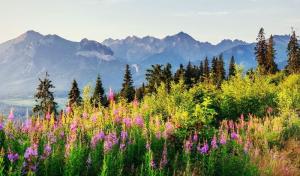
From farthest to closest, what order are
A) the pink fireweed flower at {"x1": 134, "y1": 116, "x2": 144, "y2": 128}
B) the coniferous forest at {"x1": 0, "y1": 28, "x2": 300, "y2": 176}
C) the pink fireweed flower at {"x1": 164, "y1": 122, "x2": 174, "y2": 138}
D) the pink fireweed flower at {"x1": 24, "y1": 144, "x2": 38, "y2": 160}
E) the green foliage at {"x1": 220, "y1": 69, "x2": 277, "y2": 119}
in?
1. the green foliage at {"x1": 220, "y1": 69, "x2": 277, "y2": 119}
2. the pink fireweed flower at {"x1": 134, "y1": 116, "x2": 144, "y2": 128}
3. the pink fireweed flower at {"x1": 164, "y1": 122, "x2": 174, "y2": 138}
4. the coniferous forest at {"x1": 0, "y1": 28, "x2": 300, "y2": 176}
5. the pink fireweed flower at {"x1": 24, "y1": 144, "x2": 38, "y2": 160}

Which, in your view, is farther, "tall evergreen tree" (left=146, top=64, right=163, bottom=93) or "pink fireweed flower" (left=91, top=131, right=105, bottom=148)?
"tall evergreen tree" (left=146, top=64, right=163, bottom=93)

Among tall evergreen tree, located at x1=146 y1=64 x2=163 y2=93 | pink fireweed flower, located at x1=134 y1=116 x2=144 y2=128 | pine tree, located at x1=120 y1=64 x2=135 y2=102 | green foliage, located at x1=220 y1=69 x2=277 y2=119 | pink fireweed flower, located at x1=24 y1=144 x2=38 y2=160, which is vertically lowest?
pine tree, located at x1=120 y1=64 x2=135 y2=102

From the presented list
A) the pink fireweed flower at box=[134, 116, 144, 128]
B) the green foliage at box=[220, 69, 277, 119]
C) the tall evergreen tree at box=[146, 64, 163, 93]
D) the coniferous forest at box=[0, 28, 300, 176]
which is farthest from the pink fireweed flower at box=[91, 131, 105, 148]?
the tall evergreen tree at box=[146, 64, 163, 93]

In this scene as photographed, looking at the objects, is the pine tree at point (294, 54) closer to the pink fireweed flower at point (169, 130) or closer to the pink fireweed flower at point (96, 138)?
the pink fireweed flower at point (169, 130)

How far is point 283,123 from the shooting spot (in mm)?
13023

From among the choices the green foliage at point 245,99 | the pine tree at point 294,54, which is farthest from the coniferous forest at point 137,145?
the pine tree at point 294,54

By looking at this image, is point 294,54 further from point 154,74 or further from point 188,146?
point 188,146

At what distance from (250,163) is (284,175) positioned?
981mm

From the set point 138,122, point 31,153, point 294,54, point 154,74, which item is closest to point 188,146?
point 138,122

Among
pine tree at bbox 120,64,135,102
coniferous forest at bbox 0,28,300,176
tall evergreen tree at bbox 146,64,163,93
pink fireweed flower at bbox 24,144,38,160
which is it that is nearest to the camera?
pink fireweed flower at bbox 24,144,38,160

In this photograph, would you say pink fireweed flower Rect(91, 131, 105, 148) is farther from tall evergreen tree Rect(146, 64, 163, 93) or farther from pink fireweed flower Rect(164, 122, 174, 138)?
tall evergreen tree Rect(146, 64, 163, 93)

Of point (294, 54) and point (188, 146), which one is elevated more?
point (294, 54)

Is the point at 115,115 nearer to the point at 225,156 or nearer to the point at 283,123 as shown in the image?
the point at 225,156

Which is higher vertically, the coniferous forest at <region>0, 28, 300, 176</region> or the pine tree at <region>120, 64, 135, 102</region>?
the coniferous forest at <region>0, 28, 300, 176</region>
